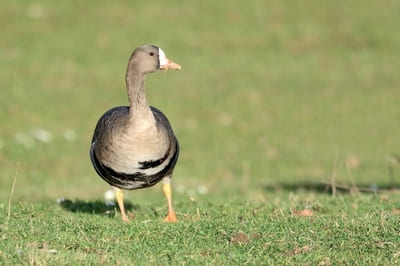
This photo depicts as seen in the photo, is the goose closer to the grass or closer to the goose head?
the goose head

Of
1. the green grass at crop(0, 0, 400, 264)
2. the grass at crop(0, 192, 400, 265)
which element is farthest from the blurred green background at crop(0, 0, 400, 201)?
the grass at crop(0, 192, 400, 265)

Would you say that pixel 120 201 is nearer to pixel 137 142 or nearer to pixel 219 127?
pixel 137 142

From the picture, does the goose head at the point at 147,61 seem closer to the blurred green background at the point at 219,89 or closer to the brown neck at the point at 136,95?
the brown neck at the point at 136,95

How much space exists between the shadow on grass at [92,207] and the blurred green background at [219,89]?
3574 millimetres

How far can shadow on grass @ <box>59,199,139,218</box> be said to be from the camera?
37.3 feet

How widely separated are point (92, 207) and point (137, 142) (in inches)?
106

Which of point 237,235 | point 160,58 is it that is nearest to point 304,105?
point 160,58

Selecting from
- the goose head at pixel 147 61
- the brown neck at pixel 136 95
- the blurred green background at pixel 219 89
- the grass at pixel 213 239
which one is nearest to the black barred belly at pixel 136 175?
the grass at pixel 213 239

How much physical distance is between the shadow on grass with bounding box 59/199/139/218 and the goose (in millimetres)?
1365

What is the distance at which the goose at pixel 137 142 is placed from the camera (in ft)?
30.7

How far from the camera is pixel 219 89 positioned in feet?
83.7

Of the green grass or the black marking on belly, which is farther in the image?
the black marking on belly

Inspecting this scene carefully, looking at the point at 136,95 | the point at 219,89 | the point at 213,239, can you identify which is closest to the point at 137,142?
the point at 136,95

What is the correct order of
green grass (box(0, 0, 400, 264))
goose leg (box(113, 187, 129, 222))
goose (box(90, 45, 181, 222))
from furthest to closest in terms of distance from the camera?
goose leg (box(113, 187, 129, 222)) < goose (box(90, 45, 181, 222)) < green grass (box(0, 0, 400, 264))
